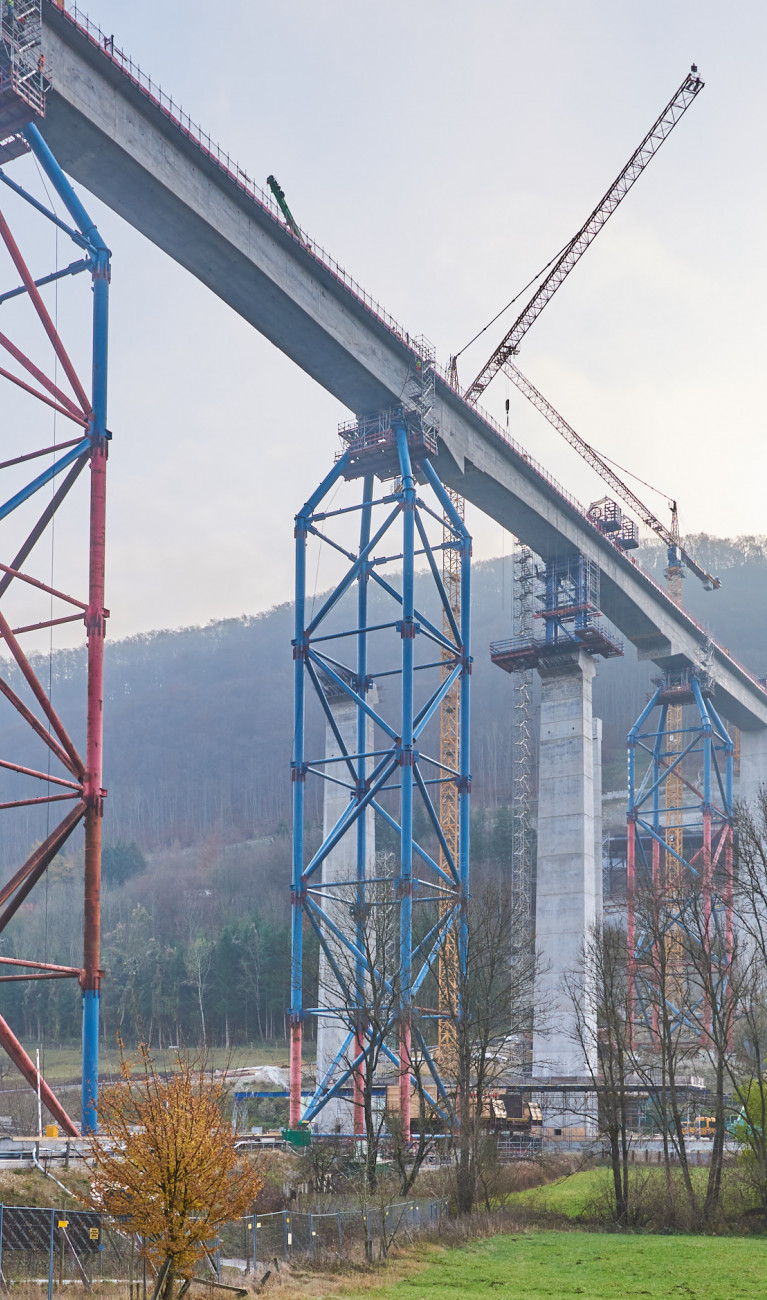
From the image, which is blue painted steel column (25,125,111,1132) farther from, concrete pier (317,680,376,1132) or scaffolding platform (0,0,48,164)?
concrete pier (317,680,376,1132)

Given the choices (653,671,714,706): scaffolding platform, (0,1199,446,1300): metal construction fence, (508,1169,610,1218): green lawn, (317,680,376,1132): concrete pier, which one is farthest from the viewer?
(653,671,714,706): scaffolding platform

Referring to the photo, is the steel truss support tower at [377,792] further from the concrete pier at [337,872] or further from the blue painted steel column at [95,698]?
the blue painted steel column at [95,698]

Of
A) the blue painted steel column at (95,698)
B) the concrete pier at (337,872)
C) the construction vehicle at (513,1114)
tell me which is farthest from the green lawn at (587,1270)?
the construction vehicle at (513,1114)

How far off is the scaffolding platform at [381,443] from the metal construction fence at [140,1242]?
976 inches

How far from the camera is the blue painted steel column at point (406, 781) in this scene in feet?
131

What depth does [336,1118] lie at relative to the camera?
50844mm

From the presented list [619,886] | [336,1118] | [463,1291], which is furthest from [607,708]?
[463,1291]

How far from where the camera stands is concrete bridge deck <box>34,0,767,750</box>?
32.9 meters

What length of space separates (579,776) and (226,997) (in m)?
52.8

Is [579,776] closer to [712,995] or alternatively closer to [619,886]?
[712,995]

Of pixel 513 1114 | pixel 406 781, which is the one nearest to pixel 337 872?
pixel 406 781

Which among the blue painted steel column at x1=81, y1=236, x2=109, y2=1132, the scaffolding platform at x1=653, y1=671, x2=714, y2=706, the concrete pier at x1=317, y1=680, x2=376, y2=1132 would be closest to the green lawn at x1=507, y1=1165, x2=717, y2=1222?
the concrete pier at x1=317, y1=680, x2=376, y2=1132

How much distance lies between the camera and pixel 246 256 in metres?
37.8

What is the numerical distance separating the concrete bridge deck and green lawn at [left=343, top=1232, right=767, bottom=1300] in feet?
86.5
